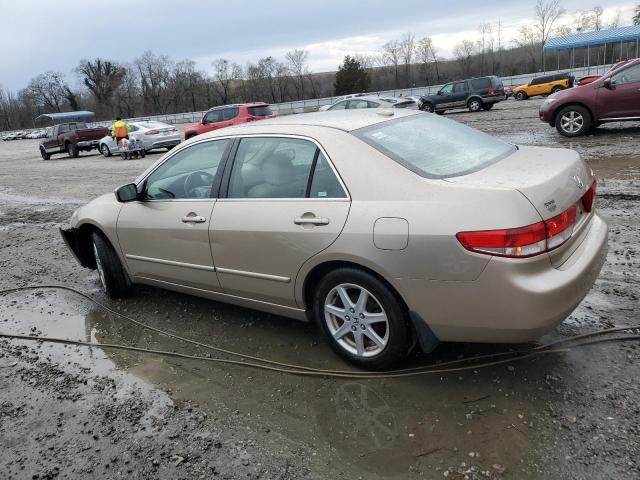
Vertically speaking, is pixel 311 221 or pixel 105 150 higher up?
pixel 311 221

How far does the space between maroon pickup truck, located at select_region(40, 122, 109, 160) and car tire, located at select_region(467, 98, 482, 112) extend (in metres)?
18.2

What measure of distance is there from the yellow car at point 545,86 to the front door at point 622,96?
75.7 feet

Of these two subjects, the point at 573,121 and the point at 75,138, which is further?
the point at 75,138

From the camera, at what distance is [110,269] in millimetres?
5039

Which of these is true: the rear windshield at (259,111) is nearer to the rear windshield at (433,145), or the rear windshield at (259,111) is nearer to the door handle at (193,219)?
the door handle at (193,219)

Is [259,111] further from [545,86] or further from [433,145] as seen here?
[545,86]

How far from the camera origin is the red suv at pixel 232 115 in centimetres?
1986

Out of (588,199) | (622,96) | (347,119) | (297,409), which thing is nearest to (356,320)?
(297,409)

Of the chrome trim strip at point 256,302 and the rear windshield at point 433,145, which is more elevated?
the rear windshield at point 433,145

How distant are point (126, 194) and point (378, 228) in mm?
2464

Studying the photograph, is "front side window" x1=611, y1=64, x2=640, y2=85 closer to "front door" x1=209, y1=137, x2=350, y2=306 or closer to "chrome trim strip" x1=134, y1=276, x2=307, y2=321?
"front door" x1=209, y1=137, x2=350, y2=306

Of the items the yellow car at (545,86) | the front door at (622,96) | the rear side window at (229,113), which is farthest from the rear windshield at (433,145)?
the yellow car at (545,86)

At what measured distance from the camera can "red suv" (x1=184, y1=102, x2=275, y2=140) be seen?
19859mm

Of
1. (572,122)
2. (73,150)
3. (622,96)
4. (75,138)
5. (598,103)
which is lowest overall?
(73,150)
